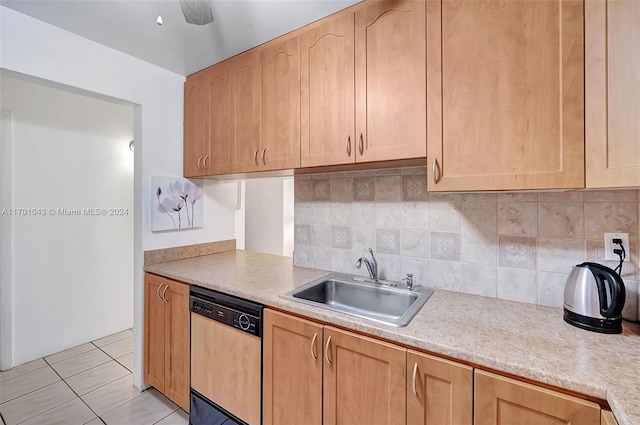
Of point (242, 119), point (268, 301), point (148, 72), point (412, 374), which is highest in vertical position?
point (148, 72)

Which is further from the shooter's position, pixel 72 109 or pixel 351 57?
pixel 72 109

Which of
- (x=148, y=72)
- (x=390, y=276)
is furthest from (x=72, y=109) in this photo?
(x=390, y=276)

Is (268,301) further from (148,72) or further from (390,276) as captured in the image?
(148,72)

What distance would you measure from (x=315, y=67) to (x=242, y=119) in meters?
0.59

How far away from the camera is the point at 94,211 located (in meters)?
2.65

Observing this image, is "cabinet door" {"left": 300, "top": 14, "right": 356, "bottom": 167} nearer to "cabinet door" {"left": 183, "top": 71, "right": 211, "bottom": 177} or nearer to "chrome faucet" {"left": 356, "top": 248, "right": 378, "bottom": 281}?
"chrome faucet" {"left": 356, "top": 248, "right": 378, "bottom": 281}

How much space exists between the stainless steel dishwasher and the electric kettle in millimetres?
1245

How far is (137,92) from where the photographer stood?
196 cm

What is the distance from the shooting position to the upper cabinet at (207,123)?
1.94 meters

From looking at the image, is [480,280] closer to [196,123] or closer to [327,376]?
[327,376]

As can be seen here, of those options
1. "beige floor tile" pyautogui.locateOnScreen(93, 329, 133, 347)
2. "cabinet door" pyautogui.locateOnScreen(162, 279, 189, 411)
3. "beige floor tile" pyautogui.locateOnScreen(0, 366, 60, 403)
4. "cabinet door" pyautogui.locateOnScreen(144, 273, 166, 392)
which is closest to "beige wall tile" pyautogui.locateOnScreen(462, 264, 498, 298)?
"cabinet door" pyautogui.locateOnScreen(162, 279, 189, 411)

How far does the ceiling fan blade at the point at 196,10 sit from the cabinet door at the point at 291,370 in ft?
4.26

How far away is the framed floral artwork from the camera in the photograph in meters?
2.05

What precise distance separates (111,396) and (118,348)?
73 cm
